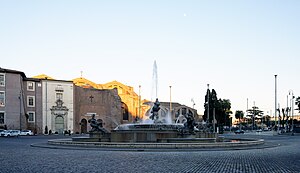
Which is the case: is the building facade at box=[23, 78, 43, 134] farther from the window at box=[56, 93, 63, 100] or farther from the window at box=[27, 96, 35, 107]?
the window at box=[56, 93, 63, 100]

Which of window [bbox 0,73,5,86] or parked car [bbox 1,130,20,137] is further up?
window [bbox 0,73,5,86]

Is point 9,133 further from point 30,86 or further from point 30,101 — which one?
point 30,86

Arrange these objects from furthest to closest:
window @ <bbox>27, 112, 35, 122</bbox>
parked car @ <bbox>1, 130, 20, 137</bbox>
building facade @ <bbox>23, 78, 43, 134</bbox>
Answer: building facade @ <bbox>23, 78, 43, 134</bbox>
window @ <bbox>27, 112, 35, 122</bbox>
parked car @ <bbox>1, 130, 20, 137</bbox>

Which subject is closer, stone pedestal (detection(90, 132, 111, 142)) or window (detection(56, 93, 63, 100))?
stone pedestal (detection(90, 132, 111, 142))

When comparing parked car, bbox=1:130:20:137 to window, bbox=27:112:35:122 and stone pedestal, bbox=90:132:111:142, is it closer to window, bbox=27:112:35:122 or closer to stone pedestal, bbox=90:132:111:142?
window, bbox=27:112:35:122

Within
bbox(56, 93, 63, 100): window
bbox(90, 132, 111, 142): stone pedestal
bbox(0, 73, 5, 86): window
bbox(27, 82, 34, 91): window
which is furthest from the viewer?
bbox(56, 93, 63, 100): window

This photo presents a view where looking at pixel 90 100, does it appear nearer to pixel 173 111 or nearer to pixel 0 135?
pixel 0 135

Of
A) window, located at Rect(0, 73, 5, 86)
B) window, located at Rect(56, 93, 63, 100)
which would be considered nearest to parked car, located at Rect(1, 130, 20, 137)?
window, located at Rect(0, 73, 5, 86)

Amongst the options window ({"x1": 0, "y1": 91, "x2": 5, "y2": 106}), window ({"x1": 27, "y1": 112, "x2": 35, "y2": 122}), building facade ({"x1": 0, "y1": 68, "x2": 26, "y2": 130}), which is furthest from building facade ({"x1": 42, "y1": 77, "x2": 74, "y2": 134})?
window ({"x1": 0, "y1": 91, "x2": 5, "y2": 106})

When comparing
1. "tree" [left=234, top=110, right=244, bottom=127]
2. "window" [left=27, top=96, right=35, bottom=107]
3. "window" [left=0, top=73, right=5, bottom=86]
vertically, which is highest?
"window" [left=0, top=73, right=5, bottom=86]

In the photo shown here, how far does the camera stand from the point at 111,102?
8938 centimetres

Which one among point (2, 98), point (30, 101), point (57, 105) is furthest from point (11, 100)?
point (57, 105)

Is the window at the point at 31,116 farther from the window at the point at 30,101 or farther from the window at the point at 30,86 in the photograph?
the window at the point at 30,86

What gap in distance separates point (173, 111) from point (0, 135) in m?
64.5
